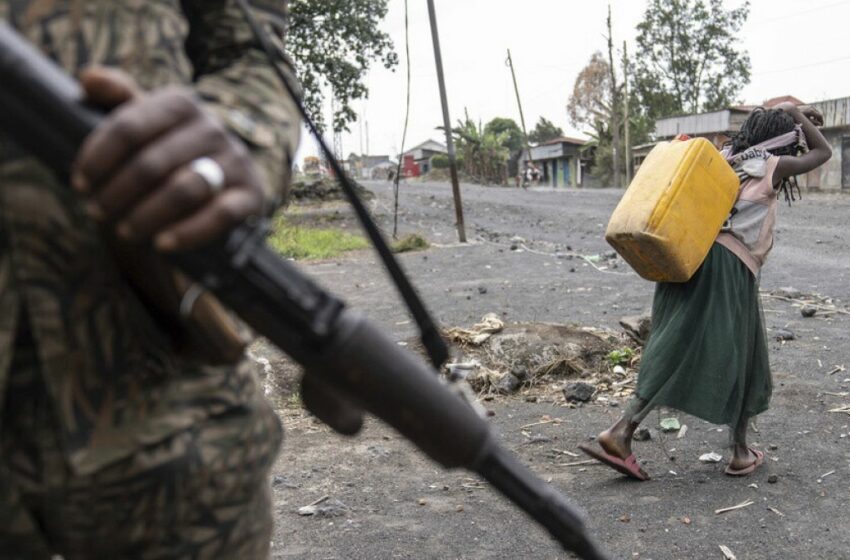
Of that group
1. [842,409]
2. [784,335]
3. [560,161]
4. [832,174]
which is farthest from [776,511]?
[560,161]

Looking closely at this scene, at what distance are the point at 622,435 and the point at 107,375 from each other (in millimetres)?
3415

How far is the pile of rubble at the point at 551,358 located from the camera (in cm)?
565

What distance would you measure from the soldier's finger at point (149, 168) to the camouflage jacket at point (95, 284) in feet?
0.73

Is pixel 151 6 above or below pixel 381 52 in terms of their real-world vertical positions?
below

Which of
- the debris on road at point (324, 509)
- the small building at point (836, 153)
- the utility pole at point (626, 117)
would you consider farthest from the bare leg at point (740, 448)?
the utility pole at point (626, 117)

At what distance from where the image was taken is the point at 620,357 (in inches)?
232

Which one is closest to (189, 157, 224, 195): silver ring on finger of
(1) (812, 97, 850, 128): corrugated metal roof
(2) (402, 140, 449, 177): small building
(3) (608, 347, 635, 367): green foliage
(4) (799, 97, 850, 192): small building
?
(3) (608, 347, 635, 367): green foliage

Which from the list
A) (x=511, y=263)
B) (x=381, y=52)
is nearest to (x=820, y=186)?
(x=381, y=52)

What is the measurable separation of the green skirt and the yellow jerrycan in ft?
0.57

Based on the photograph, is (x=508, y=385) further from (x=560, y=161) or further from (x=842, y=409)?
(x=560, y=161)

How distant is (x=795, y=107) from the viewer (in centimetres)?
466

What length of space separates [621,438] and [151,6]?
346cm

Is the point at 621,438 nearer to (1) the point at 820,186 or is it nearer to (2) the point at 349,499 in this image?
(2) the point at 349,499

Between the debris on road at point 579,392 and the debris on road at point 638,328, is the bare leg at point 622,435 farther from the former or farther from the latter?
the debris on road at point 638,328
